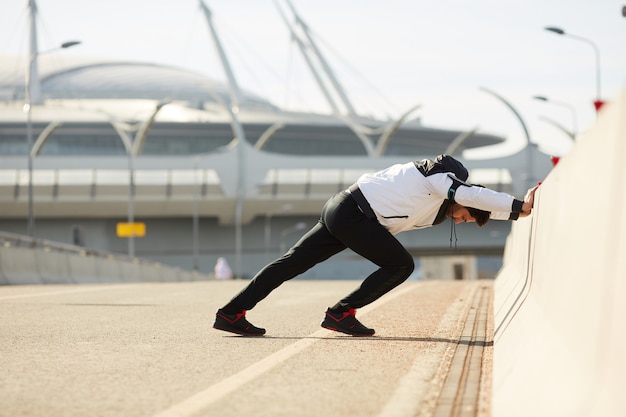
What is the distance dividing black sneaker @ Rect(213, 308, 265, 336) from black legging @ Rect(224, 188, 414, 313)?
0.16 ft

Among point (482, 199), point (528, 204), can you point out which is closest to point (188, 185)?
point (528, 204)

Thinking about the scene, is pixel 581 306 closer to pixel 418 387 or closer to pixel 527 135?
pixel 418 387

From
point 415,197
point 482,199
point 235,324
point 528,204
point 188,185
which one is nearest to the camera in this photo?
point 482,199

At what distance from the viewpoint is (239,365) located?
22.6 ft

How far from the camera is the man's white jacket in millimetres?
7824

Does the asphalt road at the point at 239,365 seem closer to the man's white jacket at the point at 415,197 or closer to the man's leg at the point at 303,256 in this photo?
the man's leg at the point at 303,256

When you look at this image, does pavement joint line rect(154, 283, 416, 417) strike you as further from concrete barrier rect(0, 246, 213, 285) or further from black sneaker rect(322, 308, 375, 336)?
concrete barrier rect(0, 246, 213, 285)

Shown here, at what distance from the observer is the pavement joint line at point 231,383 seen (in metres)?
5.06

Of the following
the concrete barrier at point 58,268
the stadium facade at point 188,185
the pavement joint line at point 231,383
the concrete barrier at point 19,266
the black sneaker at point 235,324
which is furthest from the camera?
the stadium facade at point 188,185

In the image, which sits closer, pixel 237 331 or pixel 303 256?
pixel 303 256

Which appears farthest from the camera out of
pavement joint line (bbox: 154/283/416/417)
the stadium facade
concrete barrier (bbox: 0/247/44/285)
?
the stadium facade

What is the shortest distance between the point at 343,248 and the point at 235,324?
985mm

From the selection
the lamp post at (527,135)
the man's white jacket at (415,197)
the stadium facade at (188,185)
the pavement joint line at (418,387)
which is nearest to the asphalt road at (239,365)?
the pavement joint line at (418,387)

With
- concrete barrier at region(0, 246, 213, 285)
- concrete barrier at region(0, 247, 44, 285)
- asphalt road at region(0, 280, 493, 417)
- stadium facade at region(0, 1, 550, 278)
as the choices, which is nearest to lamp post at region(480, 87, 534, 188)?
stadium facade at region(0, 1, 550, 278)
